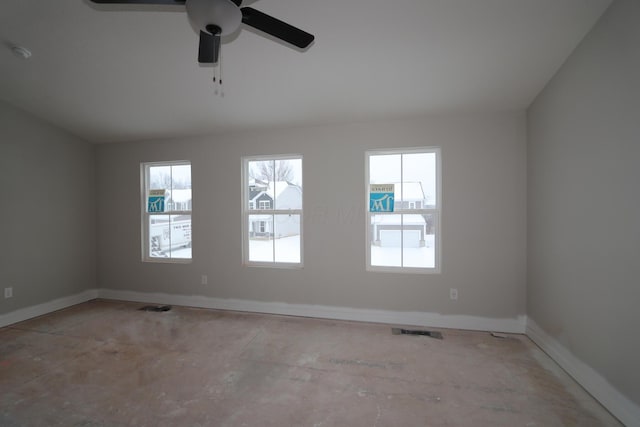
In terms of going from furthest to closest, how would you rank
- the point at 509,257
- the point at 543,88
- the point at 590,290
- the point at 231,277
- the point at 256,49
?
the point at 231,277
the point at 509,257
the point at 543,88
the point at 256,49
the point at 590,290

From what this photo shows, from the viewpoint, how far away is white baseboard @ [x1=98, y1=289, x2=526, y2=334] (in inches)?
113

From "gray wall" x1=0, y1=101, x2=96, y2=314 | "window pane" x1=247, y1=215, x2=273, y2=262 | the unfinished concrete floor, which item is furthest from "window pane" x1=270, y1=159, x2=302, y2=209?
"gray wall" x1=0, y1=101, x2=96, y2=314

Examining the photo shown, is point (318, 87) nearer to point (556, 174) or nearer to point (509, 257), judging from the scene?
point (556, 174)

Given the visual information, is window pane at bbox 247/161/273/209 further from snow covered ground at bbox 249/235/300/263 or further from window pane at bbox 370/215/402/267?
window pane at bbox 370/215/402/267

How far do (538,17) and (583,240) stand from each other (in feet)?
5.52

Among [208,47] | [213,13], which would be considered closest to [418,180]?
[208,47]

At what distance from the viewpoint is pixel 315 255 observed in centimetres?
333

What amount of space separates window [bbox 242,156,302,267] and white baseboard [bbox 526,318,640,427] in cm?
271

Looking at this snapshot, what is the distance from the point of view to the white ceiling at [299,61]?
180 cm

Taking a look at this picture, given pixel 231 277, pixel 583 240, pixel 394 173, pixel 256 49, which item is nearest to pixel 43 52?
pixel 256 49

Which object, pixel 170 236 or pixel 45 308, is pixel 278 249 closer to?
pixel 170 236

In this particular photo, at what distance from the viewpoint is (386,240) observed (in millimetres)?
3215

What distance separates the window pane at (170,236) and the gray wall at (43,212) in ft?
3.51

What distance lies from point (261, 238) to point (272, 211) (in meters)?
0.43
